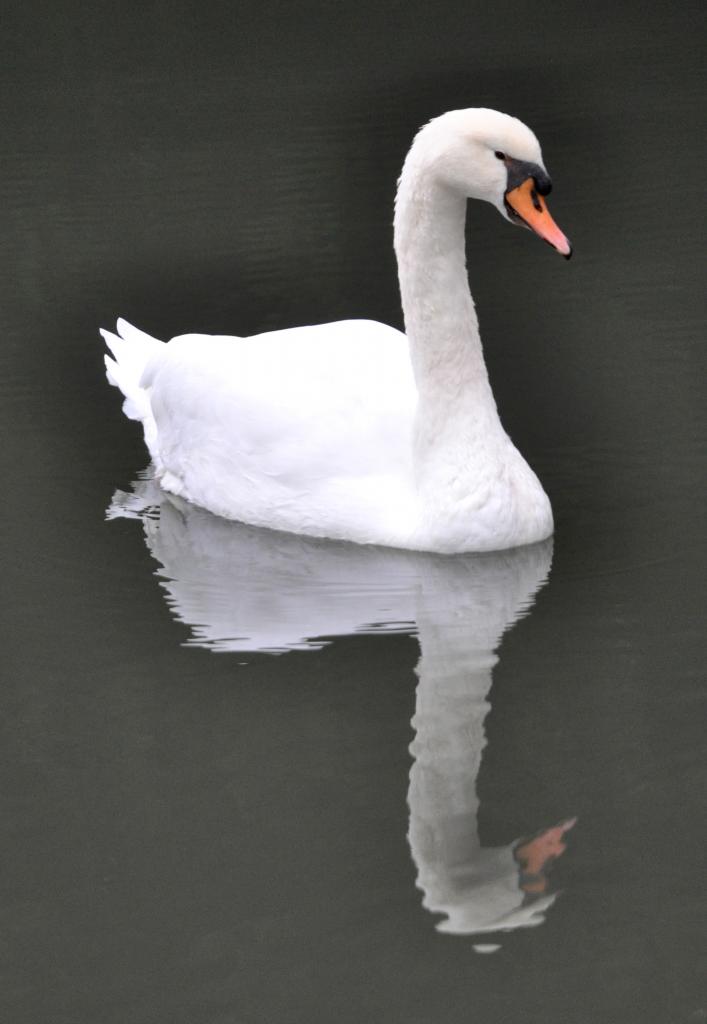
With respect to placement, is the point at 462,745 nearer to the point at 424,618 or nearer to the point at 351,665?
the point at 351,665

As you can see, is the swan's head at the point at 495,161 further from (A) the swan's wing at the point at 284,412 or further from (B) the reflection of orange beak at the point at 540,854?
(B) the reflection of orange beak at the point at 540,854

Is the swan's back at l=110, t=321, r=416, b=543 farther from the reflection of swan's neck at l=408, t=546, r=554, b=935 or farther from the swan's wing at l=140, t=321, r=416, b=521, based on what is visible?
Result: the reflection of swan's neck at l=408, t=546, r=554, b=935

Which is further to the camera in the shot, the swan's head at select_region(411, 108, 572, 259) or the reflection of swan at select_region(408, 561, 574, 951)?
the swan's head at select_region(411, 108, 572, 259)

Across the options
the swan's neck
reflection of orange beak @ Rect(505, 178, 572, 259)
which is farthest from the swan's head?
the swan's neck

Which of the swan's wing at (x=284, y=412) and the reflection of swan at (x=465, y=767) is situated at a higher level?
the swan's wing at (x=284, y=412)

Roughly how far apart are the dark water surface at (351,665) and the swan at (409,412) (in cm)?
16

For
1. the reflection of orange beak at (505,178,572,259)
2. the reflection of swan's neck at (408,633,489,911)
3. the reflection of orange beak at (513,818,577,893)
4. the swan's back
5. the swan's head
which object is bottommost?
the reflection of orange beak at (513,818,577,893)

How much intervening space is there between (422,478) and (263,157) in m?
6.46

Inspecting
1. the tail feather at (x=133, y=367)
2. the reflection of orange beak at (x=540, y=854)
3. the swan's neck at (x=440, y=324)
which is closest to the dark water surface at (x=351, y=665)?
the reflection of orange beak at (x=540, y=854)

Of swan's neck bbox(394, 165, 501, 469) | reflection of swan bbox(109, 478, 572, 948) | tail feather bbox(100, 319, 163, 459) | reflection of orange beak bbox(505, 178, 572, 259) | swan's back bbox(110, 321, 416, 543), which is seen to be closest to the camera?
reflection of swan bbox(109, 478, 572, 948)

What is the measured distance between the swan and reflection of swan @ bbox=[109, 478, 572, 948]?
0.12 meters

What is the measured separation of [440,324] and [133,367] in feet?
7.88

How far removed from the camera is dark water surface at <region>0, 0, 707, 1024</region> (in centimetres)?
530

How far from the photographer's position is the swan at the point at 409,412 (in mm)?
7312
